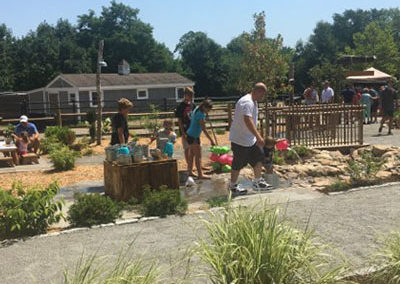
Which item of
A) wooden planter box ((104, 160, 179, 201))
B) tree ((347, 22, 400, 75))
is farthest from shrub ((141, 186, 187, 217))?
tree ((347, 22, 400, 75))

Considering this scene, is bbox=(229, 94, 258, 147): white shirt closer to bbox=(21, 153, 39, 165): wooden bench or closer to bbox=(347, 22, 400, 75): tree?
bbox=(21, 153, 39, 165): wooden bench

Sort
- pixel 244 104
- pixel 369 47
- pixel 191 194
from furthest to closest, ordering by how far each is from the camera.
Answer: pixel 369 47 < pixel 191 194 < pixel 244 104

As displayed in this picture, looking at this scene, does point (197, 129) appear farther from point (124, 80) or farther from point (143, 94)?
point (124, 80)

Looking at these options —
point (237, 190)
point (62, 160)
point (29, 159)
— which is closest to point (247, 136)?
point (237, 190)

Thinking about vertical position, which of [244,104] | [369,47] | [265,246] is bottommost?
[265,246]

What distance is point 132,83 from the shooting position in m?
38.6

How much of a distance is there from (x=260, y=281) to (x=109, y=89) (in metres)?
35.1

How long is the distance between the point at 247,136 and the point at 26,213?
3.25 metres

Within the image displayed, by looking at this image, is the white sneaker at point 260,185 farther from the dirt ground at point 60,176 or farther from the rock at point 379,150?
the rock at point 379,150

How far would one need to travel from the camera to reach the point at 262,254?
3.54 m

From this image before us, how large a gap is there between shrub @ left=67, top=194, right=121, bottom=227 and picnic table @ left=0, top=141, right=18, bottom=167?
18.7 feet

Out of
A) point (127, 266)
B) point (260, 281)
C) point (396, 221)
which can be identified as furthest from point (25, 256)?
point (396, 221)

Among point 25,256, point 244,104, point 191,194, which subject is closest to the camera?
point 25,256

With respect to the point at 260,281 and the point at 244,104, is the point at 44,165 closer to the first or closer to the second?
the point at 244,104
